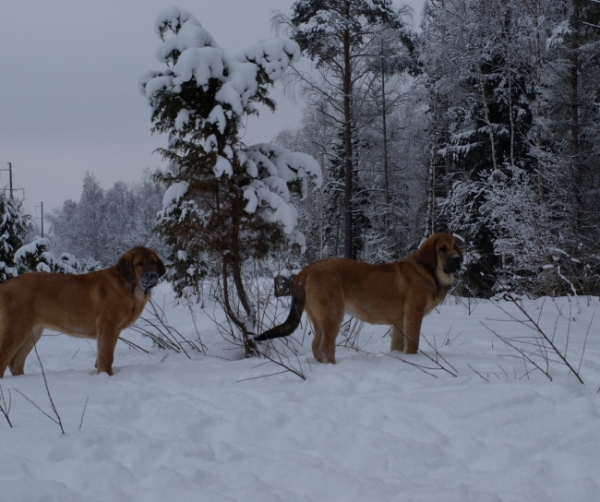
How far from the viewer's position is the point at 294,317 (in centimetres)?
550

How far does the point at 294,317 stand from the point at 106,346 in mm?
1985

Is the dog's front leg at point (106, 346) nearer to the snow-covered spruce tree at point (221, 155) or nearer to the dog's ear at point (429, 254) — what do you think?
the snow-covered spruce tree at point (221, 155)

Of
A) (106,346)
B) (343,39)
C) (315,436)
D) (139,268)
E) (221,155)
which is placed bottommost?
(106,346)

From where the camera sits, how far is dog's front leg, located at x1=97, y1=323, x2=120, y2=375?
5262 millimetres

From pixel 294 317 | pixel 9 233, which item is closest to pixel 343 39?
pixel 9 233

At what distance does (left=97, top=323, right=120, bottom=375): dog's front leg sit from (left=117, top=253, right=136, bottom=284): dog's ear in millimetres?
542

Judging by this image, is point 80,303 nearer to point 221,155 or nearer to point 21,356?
point 21,356

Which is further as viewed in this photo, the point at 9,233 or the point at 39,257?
the point at 9,233

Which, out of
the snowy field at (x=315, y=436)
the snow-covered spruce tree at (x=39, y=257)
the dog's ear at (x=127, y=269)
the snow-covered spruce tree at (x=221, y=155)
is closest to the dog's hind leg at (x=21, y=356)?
the snowy field at (x=315, y=436)

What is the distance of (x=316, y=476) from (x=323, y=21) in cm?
1947

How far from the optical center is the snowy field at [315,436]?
7.73 feet

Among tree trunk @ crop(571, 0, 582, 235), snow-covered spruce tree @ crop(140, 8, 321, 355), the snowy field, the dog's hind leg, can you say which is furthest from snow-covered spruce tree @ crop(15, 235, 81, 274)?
tree trunk @ crop(571, 0, 582, 235)

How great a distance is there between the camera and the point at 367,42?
20.6 m

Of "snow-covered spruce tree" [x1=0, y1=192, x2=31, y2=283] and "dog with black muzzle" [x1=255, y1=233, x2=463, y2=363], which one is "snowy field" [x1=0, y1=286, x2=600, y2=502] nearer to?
"dog with black muzzle" [x1=255, y1=233, x2=463, y2=363]
